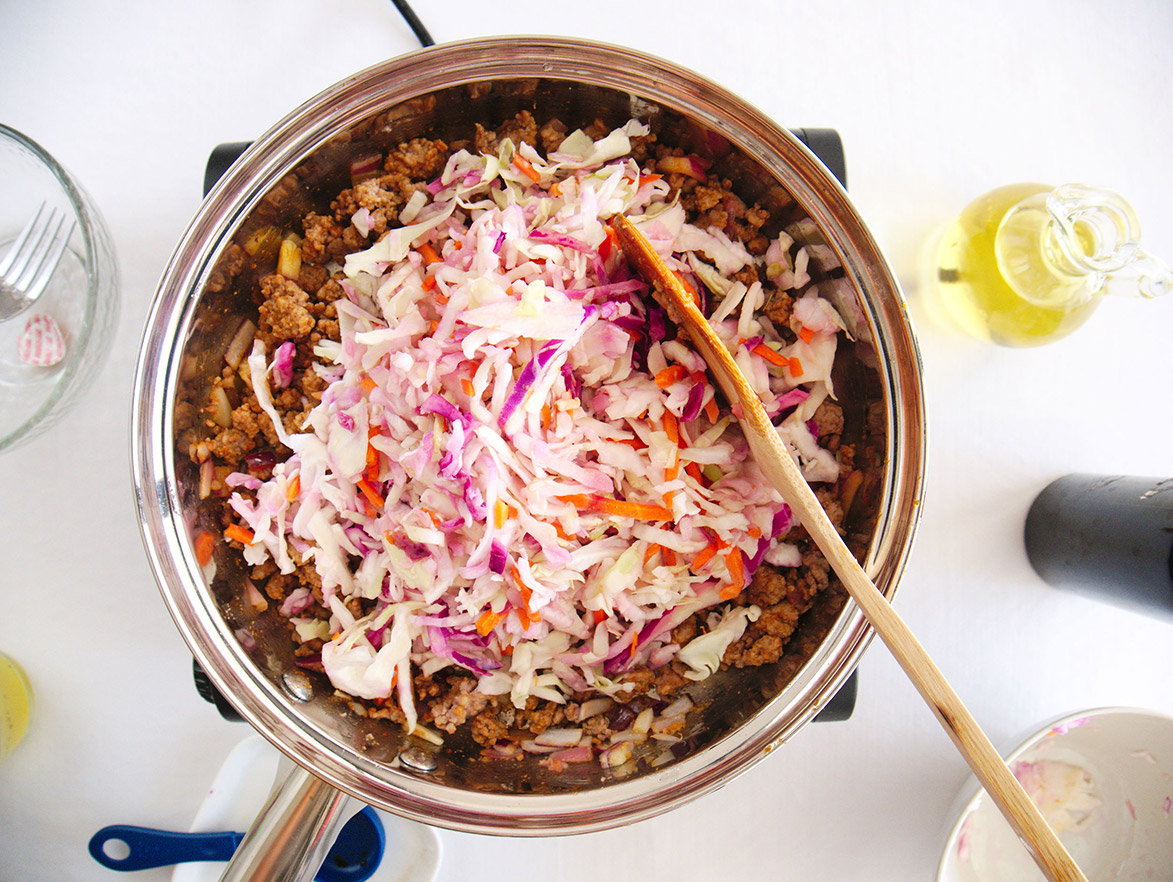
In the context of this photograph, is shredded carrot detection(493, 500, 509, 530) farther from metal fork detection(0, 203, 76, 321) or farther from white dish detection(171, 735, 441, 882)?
metal fork detection(0, 203, 76, 321)

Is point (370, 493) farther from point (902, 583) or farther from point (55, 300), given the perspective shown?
point (902, 583)

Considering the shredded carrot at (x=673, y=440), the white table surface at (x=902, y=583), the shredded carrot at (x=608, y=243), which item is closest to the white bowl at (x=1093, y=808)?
the white table surface at (x=902, y=583)

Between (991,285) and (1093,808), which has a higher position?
(991,285)

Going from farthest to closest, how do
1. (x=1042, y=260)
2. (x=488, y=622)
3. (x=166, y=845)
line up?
(x=166, y=845)
(x=1042, y=260)
(x=488, y=622)

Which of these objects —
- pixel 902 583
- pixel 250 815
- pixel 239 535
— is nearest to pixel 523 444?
pixel 239 535

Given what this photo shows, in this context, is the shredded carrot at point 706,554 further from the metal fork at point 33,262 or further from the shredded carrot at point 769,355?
the metal fork at point 33,262

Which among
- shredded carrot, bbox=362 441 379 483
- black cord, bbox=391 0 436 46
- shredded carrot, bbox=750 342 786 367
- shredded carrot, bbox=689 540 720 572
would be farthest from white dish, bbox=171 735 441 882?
black cord, bbox=391 0 436 46

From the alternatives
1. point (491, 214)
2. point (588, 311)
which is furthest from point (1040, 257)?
point (491, 214)
